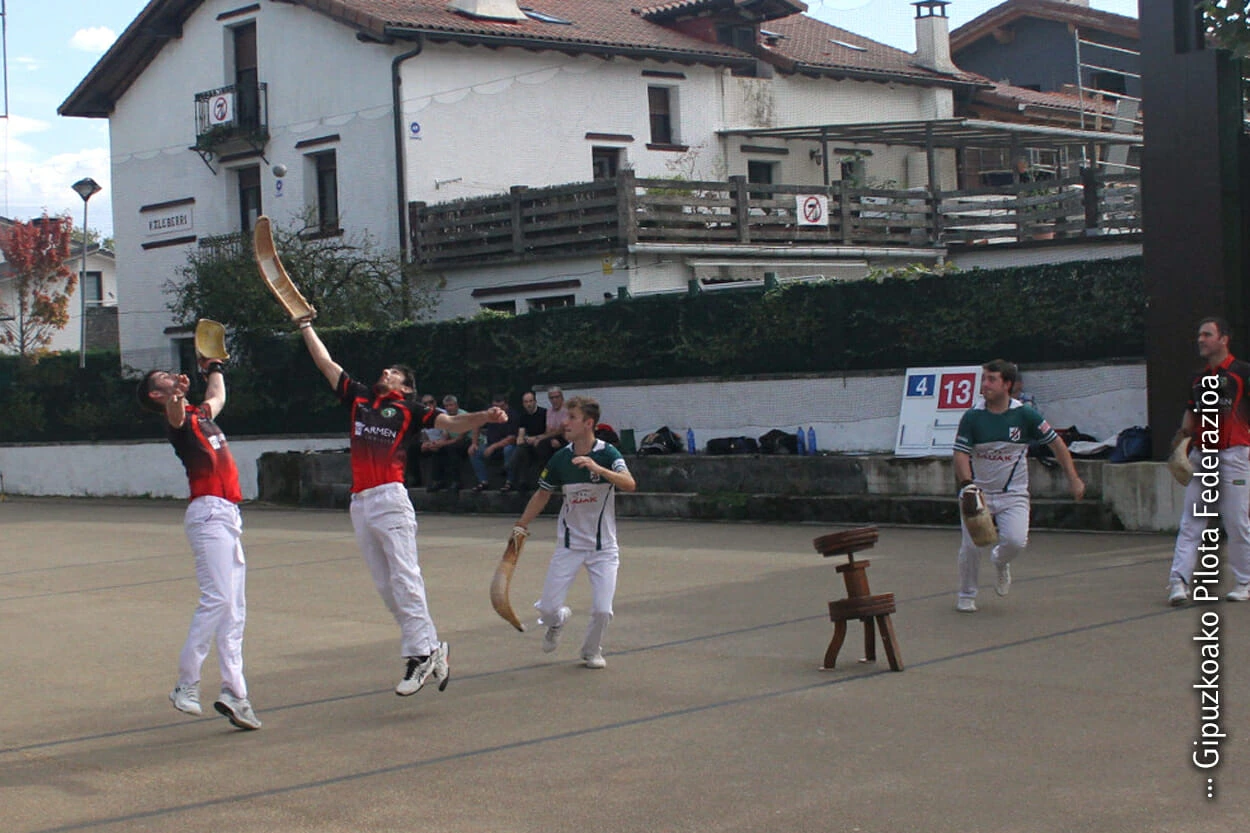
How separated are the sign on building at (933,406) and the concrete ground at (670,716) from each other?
398 cm

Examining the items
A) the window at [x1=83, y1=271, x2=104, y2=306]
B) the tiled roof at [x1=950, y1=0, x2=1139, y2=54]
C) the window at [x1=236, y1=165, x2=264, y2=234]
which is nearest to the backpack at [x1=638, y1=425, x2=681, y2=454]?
the window at [x1=236, y1=165, x2=264, y2=234]

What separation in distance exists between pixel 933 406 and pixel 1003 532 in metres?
7.21

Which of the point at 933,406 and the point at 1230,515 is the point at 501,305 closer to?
the point at 933,406

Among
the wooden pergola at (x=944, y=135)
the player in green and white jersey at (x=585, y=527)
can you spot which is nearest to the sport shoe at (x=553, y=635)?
the player in green and white jersey at (x=585, y=527)

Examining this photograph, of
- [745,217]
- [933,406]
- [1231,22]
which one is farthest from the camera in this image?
[745,217]

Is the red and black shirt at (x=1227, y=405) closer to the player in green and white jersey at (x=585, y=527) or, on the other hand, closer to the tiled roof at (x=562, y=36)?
the player in green and white jersey at (x=585, y=527)

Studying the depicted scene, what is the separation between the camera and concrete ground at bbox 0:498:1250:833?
595 centimetres

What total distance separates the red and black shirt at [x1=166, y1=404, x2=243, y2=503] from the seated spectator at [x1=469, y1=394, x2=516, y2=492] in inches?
483

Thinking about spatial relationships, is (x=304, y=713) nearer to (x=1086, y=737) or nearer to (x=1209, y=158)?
(x=1086, y=737)

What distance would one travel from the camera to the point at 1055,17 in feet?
136

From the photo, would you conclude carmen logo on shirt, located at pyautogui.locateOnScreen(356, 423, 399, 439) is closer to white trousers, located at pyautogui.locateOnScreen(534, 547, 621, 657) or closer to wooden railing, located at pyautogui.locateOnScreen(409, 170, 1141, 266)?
white trousers, located at pyautogui.locateOnScreen(534, 547, 621, 657)

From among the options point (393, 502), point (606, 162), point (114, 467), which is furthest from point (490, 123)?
point (393, 502)

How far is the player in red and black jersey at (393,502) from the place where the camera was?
26.3 ft

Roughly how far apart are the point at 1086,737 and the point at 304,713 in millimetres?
4008
